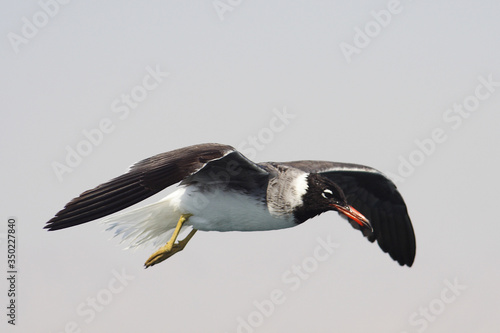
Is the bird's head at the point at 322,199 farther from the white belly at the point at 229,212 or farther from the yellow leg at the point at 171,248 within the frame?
the yellow leg at the point at 171,248

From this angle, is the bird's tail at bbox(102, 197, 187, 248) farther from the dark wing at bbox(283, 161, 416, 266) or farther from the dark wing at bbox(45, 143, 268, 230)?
the dark wing at bbox(283, 161, 416, 266)

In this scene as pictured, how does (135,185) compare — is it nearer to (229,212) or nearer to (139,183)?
(139,183)

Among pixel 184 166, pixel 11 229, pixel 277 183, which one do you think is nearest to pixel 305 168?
pixel 277 183

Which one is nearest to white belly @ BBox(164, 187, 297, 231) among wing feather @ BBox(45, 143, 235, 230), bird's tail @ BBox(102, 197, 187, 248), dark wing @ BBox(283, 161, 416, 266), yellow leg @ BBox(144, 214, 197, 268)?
yellow leg @ BBox(144, 214, 197, 268)

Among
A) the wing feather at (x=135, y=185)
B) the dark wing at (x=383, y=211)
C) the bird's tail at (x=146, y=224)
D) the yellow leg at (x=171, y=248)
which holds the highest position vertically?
the wing feather at (x=135, y=185)

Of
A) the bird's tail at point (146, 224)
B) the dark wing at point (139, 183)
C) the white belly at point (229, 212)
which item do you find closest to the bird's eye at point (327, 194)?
the white belly at point (229, 212)

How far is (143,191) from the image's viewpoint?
950cm

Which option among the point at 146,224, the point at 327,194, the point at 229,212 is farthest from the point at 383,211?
the point at 146,224

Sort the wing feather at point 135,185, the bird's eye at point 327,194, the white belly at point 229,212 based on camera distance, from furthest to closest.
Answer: the bird's eye at point 327,194 → the white belly at point 229,212 → the wing feather at point 135,185

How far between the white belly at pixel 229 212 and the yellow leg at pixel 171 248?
0.74ft

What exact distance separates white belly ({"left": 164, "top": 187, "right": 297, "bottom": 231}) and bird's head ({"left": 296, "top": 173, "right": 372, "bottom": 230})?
0.95 feet

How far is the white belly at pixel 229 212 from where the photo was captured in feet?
35.5

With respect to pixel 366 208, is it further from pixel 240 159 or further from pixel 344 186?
pixel 240 159

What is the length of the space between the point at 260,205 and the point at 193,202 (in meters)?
0.94
